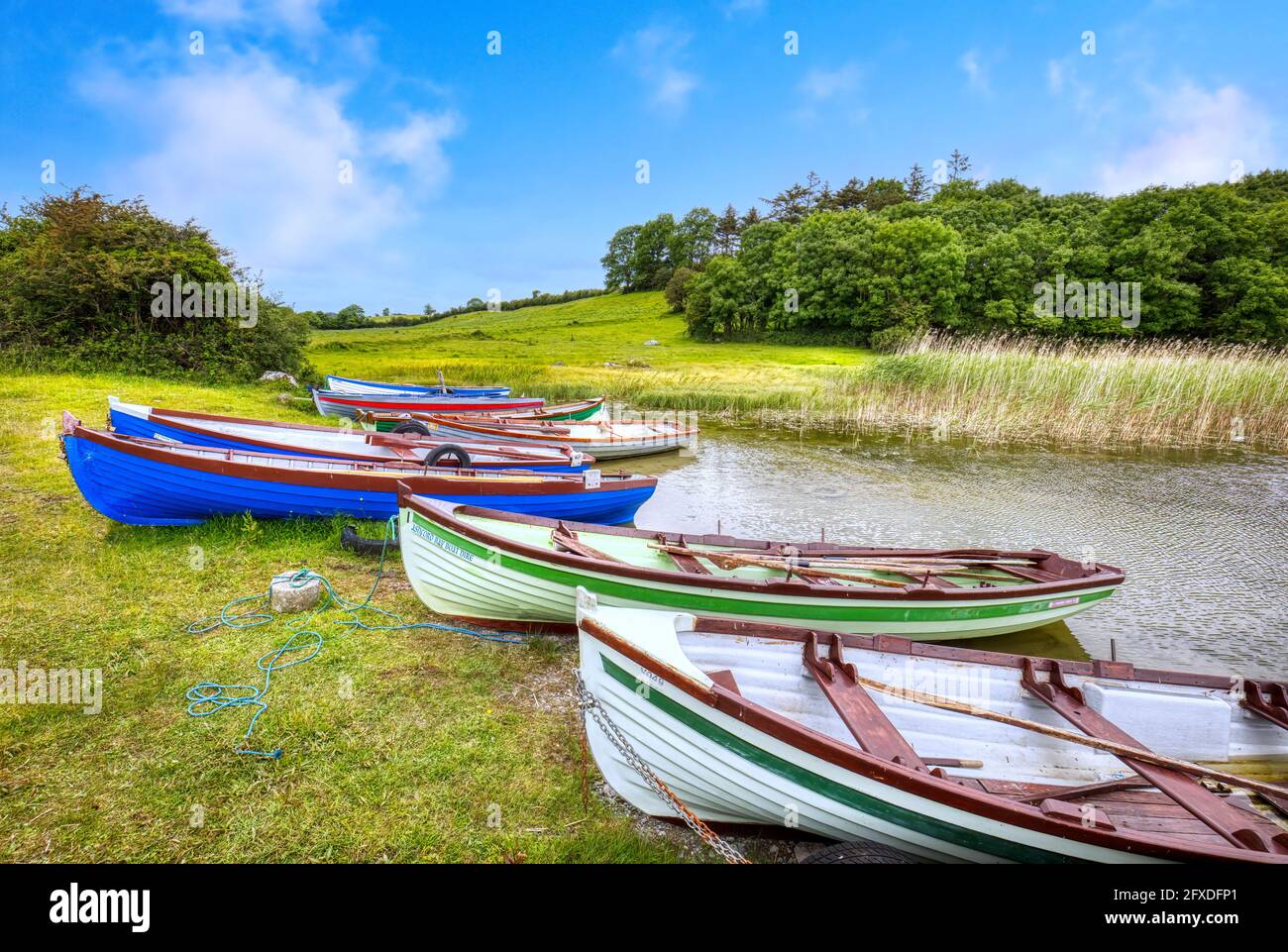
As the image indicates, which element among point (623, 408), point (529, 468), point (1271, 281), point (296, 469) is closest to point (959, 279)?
point (1271, 281)

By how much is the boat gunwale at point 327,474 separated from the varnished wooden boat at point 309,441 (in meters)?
0.45

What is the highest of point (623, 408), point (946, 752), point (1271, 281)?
point (1271, 281)

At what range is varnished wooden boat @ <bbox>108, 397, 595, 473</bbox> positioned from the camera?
10133 mm

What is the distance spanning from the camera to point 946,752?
4398 millimetres

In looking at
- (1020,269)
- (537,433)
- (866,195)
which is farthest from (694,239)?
(537,433)

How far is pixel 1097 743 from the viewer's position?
3.82 meters

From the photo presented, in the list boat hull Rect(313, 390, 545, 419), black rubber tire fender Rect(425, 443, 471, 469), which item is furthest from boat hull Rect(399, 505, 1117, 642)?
boat hull Rect(313, 390, 545, 419)

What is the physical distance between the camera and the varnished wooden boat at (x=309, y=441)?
1013 centimetres

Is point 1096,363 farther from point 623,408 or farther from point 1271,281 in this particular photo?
point 1271,281

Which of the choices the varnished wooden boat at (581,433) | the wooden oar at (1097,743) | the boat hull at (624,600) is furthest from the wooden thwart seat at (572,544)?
the varnished wooden boat at (581,433)

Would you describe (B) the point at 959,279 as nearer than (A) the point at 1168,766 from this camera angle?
No

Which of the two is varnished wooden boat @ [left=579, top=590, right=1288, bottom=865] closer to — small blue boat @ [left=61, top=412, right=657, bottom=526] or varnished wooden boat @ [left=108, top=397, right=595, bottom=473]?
small blue boat @ [left=61, top=412, right=657, bottom=526]
